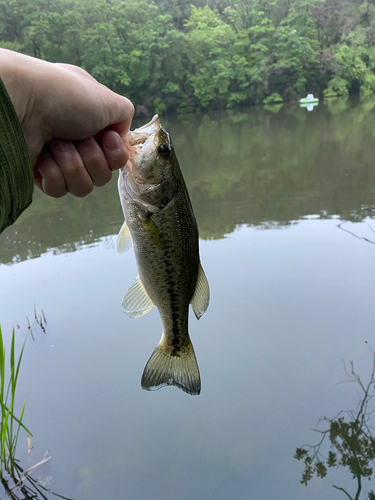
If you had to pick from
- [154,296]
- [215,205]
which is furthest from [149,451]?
[215,205]

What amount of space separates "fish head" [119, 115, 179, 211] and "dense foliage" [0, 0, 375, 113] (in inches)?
1234

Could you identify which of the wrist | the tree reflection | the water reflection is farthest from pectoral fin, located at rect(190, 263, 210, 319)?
the water reflection

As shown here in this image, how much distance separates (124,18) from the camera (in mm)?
33781

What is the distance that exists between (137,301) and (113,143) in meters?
0.75

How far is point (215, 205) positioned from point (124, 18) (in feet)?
98.6

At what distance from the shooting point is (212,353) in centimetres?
484

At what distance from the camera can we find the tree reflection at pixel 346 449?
345 centimetres

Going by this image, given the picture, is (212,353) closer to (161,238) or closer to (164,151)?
(161,238)

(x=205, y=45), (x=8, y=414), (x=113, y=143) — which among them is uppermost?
(x=205, y=45)

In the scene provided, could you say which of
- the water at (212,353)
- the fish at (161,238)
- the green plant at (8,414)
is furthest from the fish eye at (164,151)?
the water at (212,353)

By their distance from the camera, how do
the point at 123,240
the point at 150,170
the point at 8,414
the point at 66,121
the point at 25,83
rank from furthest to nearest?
1. the point at 8,414
2. the point at 123,240
3. the point at 150,170
4. the point at 66,121
5. the point at 25,83

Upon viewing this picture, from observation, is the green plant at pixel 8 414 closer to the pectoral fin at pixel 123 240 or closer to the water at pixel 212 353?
the water at pixel 212 353

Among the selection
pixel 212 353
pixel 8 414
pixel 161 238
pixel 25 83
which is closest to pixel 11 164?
pixel 25 83

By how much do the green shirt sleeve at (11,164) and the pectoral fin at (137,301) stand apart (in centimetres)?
75
